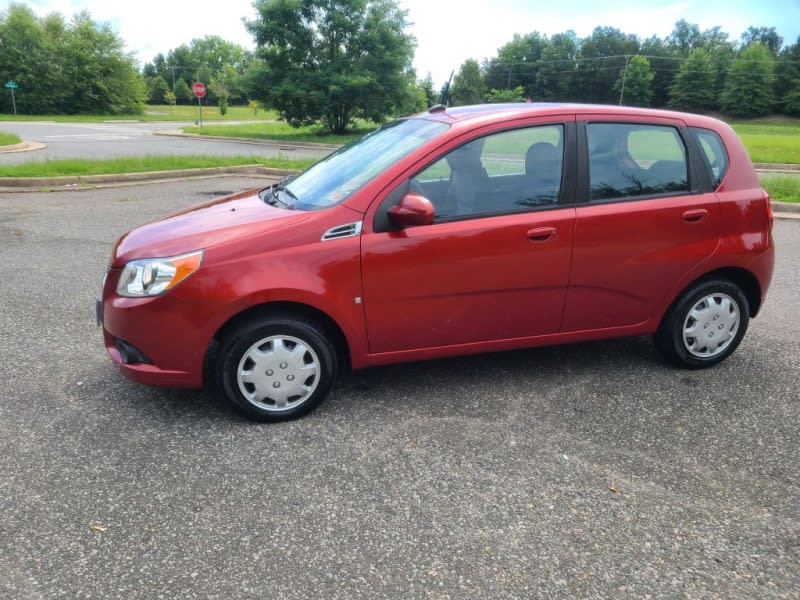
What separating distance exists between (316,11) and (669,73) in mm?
80930

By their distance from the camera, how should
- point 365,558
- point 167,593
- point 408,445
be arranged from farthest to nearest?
point 408,445
point 365,558
point 167,593

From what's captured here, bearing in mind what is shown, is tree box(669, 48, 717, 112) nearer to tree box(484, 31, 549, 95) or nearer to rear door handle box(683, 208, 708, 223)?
tree box(484, 31, 549, 95)

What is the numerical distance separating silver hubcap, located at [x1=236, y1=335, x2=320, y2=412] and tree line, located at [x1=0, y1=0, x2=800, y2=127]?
8.65ft

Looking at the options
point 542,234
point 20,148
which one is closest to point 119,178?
point 20,148

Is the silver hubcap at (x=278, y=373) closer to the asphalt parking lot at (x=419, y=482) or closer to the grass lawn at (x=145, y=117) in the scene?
the asphalt parking lot at (x=419, y=482)

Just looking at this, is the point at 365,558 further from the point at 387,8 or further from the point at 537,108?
the point at 387,8

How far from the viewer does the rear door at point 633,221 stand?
12.9 feet

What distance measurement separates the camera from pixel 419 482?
9.95 ft

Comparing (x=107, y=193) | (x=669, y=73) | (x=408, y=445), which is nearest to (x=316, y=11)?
(x=107, y=193)

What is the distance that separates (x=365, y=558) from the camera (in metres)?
2.51

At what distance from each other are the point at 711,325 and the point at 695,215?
79 centimetres

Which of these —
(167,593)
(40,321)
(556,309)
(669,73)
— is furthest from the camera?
(669,73)

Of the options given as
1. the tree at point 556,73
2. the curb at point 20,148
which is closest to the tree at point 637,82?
the tree at point 556,73

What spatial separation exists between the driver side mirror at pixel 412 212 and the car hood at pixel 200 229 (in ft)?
1.64
